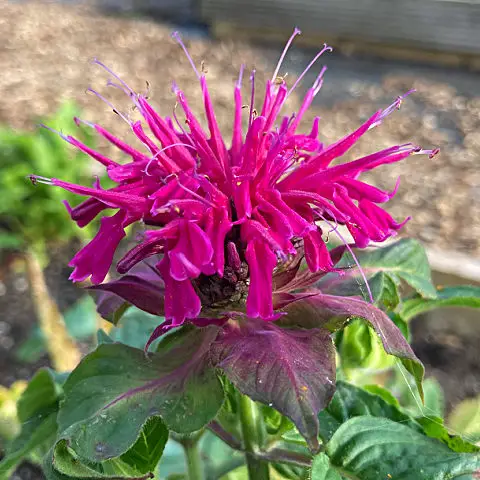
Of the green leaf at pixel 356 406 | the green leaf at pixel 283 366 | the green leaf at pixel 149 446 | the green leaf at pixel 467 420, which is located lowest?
the green leaf at pixel 467 420

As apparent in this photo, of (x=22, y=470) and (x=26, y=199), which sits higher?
(x=26, y=199)

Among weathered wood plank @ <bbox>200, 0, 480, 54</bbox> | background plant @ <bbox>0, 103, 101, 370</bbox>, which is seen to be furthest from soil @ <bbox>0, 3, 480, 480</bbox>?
weathered wood plank @ <bbox>200, 0, 480, 54</bbox>

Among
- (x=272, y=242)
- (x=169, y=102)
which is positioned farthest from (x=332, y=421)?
(x=169, y=102)

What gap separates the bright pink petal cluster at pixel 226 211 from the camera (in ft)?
1.74

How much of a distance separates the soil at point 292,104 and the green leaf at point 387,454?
105 cm

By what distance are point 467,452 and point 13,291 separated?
173 centimetres

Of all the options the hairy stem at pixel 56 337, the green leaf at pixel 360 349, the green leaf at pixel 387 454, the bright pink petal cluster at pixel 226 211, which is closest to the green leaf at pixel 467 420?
the green leaf at pixel 360 349

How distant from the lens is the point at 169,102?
3.15m

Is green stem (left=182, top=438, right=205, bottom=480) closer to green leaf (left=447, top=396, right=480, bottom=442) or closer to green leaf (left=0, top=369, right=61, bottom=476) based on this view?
green leaf (left=0, top=369, right=61, bottom=476)

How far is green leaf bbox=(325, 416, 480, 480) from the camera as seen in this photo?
21.1 inches

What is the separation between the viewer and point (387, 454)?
1.86 ft

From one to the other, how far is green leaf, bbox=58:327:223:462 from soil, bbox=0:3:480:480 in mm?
958

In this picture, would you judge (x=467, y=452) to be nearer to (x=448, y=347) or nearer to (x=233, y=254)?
(x=233, y=254)

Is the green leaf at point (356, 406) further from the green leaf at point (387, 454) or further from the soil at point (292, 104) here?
the soil at point (292, 104)
